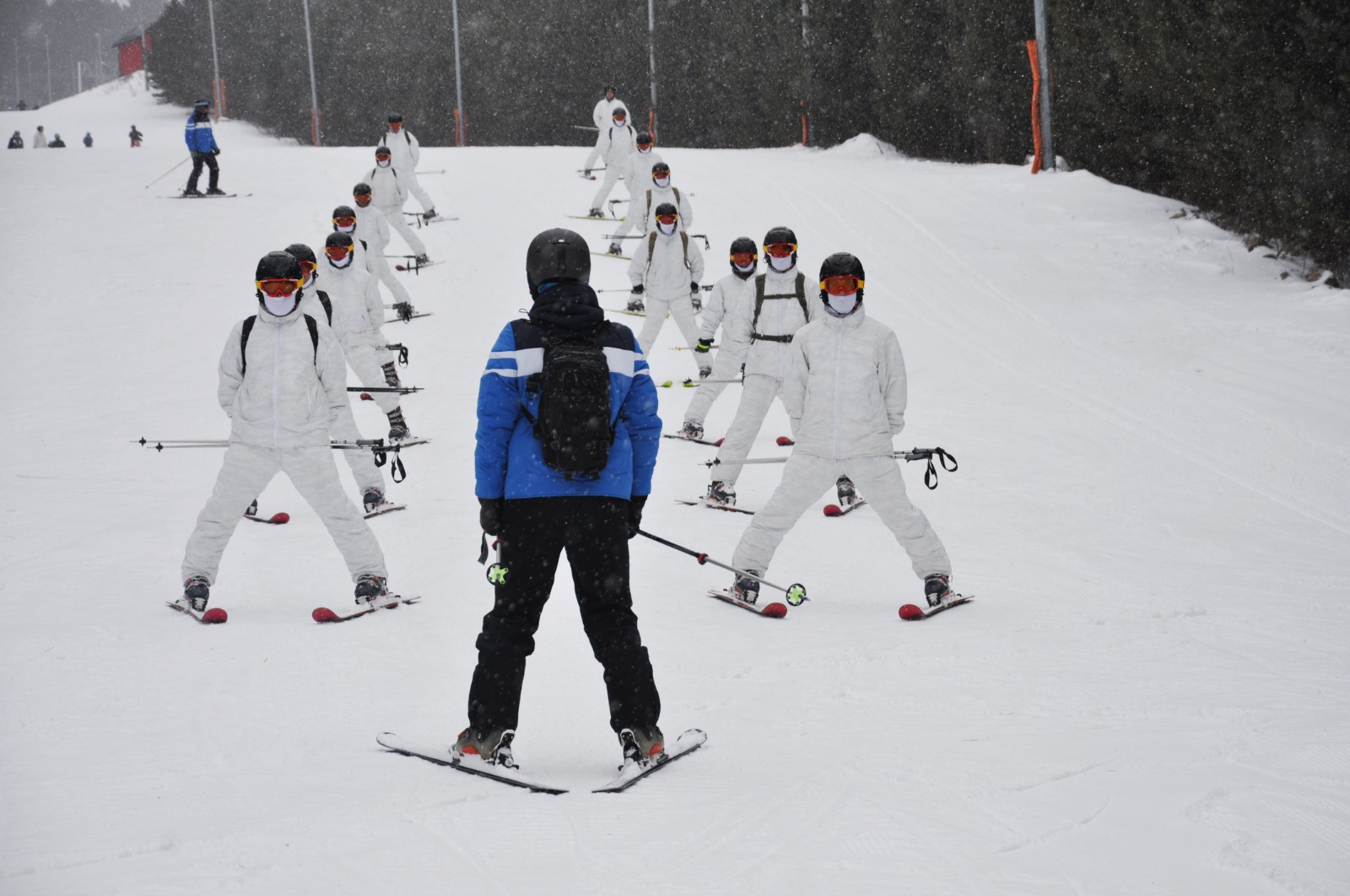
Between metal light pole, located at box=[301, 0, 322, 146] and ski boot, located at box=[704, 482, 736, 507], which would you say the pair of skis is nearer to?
ski boot, located at box=[704, 482, 736, 507]

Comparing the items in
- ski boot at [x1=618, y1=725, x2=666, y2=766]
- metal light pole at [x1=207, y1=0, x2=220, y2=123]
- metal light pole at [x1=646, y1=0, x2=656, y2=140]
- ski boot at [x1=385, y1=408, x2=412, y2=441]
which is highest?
metal light pole at [x1=207, y1=0, x2=220, y2=123]

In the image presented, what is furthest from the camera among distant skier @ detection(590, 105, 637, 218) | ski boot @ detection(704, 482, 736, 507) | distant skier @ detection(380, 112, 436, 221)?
distant skier @ detection(590, 105, 637, 218)

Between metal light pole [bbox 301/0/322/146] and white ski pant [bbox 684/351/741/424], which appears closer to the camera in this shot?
white ski pant [bbox 684/351/741/424]

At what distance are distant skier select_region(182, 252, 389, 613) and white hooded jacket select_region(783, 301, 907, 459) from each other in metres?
2.57

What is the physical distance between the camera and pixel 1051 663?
568cm

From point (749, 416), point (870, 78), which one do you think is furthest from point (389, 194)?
point (870, 78)

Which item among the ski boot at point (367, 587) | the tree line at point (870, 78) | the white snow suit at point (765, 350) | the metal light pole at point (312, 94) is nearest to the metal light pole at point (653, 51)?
the tree line at point (870, 78)

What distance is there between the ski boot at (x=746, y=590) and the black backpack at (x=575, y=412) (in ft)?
9.15

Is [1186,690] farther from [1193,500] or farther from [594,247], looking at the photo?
[594,247]

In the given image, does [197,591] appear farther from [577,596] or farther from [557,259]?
[557,259]

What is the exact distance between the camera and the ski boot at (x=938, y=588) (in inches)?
258

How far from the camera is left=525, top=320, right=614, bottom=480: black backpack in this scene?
13.2 feet

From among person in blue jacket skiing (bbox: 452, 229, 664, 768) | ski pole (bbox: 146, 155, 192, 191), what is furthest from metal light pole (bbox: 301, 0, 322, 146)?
person in blue jacket skiing (bbox: 452, 229, 664, 768)

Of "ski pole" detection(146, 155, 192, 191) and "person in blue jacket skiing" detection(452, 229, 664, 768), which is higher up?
"ski pole" detection(146, 155, 192, 191)
